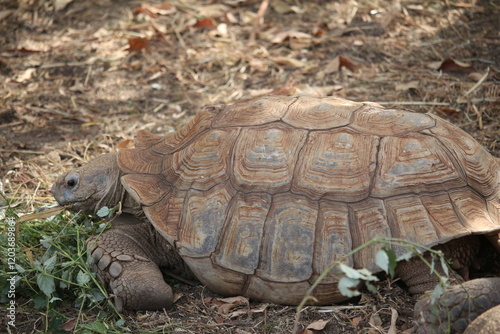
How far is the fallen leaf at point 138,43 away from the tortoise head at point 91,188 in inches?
112

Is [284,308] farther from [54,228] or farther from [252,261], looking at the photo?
[54,228]

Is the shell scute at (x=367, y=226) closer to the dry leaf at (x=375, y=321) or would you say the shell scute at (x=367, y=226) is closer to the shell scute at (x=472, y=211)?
the dry leaf at (x=375, y=321)

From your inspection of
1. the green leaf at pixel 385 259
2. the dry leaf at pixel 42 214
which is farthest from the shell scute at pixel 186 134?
the green leaf at pixel 385 259

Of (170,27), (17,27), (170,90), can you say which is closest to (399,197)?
(170,90)

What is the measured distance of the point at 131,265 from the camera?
10.8 ft

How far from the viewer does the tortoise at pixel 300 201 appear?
9.69 ft

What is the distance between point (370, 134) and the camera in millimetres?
3156

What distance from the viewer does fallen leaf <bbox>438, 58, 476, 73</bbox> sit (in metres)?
5.30

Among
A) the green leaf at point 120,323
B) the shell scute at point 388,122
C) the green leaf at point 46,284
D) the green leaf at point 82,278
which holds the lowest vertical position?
the green leaf at point 120,323

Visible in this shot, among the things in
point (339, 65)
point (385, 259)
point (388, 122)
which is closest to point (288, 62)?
point (339, 65)

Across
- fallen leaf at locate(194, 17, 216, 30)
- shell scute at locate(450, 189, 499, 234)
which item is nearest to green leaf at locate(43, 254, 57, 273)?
shell scute at locate(450, 189, 499, 234)

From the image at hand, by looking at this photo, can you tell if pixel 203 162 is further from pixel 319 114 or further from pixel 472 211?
pixel 472 211

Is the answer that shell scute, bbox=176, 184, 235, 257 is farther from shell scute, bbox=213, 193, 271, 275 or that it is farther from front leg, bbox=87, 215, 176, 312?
front leg, bbox=87, 215, 176, 312

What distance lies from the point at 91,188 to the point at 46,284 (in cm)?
84
